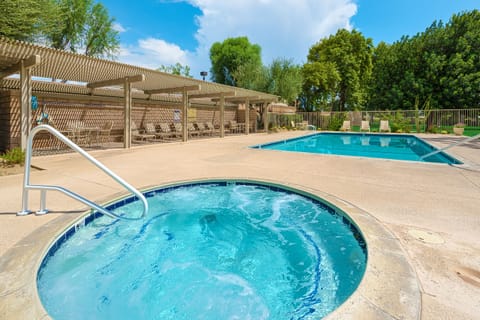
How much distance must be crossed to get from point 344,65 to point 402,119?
13.1m

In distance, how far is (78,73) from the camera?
8.88 meters

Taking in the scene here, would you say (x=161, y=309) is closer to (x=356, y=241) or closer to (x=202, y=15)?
(x=356, y=241)

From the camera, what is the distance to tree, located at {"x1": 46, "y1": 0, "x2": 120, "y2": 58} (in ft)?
66.1

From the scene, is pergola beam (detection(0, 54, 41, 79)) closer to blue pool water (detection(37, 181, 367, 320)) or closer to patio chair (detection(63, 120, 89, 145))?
patio chair (detection(63, 120, 89, 145))

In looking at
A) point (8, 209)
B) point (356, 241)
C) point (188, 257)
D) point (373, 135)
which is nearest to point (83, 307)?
point (188, 257)

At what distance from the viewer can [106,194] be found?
4043 millimetres

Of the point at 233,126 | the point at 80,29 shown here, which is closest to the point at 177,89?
the point at 233,126

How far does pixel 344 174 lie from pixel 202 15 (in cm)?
2616

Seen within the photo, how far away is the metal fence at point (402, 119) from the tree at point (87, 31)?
596 inches

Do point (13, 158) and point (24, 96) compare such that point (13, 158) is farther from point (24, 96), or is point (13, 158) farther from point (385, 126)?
point (385, 126)

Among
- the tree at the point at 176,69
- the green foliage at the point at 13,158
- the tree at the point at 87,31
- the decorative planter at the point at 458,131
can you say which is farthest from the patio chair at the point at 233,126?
the tree at the point at 176,69

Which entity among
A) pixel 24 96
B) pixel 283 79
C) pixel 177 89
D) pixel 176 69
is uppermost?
pixel 176 69

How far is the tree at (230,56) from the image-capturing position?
102 feet

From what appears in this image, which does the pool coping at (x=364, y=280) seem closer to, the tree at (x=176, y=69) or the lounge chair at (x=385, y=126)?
the lounge chair at (x=385, y=126)
